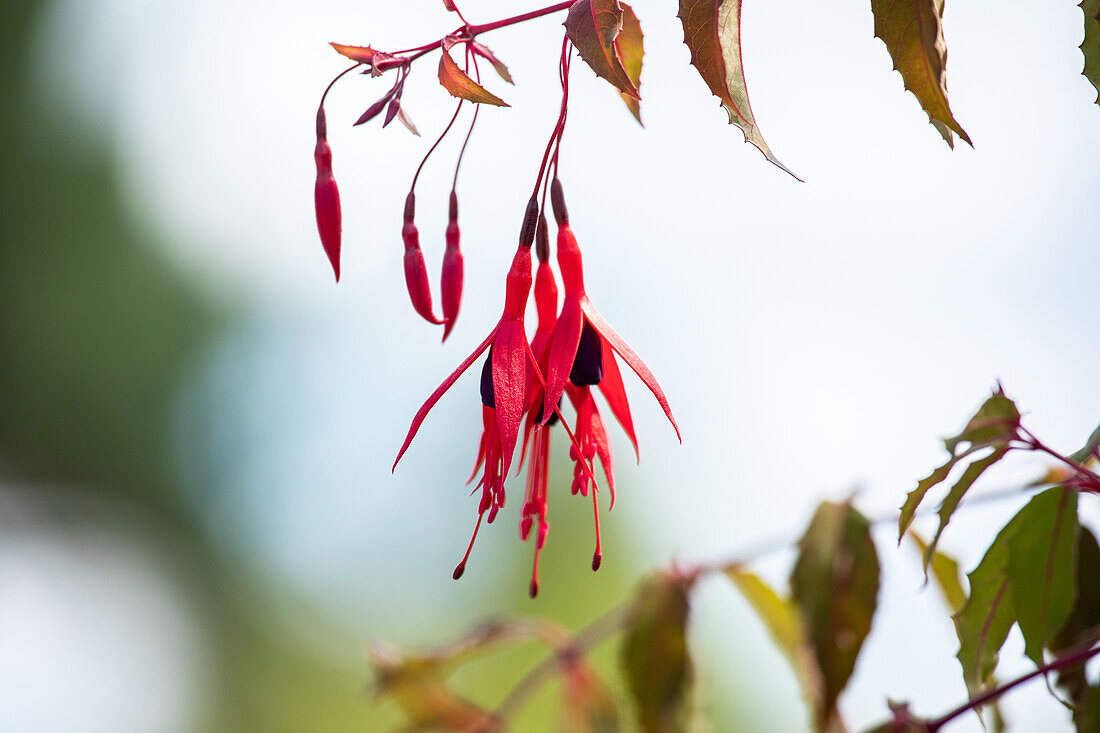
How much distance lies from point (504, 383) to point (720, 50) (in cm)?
18

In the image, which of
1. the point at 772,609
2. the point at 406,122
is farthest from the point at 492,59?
the point at 772,609

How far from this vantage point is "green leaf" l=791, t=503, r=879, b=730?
0.73 metres

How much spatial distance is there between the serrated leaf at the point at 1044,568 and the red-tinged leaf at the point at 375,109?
1.46 ft

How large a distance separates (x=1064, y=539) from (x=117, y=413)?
6.88 metres

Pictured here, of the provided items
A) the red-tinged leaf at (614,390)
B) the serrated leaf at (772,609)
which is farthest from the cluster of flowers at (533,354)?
the serrated leaf at (772,609)

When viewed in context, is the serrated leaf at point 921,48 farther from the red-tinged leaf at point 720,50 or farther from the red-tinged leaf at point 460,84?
the red-tinged leaf at point 460,84

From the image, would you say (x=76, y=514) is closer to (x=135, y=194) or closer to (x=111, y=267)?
(x=111, y=267)

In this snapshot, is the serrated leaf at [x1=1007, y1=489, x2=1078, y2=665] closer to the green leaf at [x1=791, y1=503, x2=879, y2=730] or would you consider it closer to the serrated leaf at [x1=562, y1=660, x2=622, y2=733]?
the green leaf at [x1=791, y1=503, x2=879, y2=730]

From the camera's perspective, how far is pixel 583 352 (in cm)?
53

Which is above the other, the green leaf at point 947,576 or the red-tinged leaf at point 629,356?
the red-tinged leaf at point 629,356

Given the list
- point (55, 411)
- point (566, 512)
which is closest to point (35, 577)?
point (55, 411)

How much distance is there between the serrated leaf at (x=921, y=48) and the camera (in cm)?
46

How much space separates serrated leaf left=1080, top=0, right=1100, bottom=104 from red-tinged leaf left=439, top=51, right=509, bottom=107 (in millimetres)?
272

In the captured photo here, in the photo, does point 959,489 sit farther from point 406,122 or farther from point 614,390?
point 406,122
